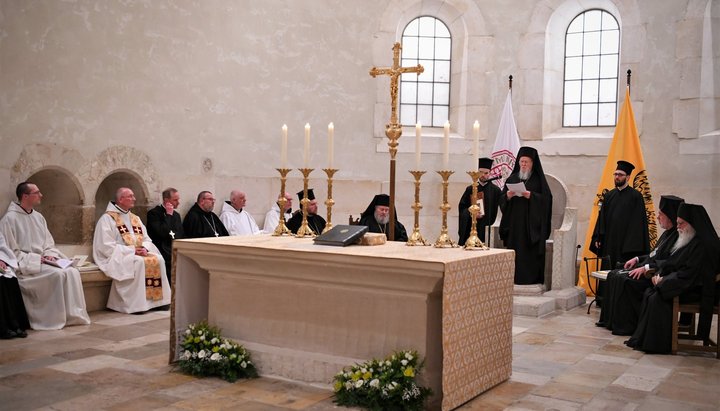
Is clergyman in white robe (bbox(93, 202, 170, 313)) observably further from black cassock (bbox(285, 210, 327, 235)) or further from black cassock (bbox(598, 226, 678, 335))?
black cassock (bbox(598, 226, 678, 335))

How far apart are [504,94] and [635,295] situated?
195 inches

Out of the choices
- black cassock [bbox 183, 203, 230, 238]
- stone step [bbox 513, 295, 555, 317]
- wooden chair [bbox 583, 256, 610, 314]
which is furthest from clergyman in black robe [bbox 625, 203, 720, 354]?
black cassock [bbox 183, 203, 230, 238]

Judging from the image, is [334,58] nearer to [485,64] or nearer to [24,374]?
[485,64]

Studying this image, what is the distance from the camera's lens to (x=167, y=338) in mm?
6797

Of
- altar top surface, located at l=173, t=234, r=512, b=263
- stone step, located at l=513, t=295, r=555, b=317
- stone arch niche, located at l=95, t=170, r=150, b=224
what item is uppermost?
stone arch niche, located at l=95, t=170, r=150, b=224

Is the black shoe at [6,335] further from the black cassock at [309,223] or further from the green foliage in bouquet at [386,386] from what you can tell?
the black cassock at [309,223]

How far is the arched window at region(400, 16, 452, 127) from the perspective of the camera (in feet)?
39.4

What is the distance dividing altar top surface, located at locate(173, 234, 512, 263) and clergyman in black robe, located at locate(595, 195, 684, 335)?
2.61 metres

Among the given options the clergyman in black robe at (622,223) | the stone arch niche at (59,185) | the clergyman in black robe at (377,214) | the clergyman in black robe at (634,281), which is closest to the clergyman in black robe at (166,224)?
the stone arch niche at (59,185)

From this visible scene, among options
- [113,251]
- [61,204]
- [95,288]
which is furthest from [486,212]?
[61,204]

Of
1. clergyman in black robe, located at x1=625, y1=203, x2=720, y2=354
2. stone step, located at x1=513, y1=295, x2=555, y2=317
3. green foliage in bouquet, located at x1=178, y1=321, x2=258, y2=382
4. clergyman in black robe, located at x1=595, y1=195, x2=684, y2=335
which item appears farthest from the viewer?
stone step, located at x1=513, y1=295, x2=555, y2=317

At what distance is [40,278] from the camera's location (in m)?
7.29

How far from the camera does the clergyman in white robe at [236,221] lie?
10188 mm

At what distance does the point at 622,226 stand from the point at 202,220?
5.54 metres
